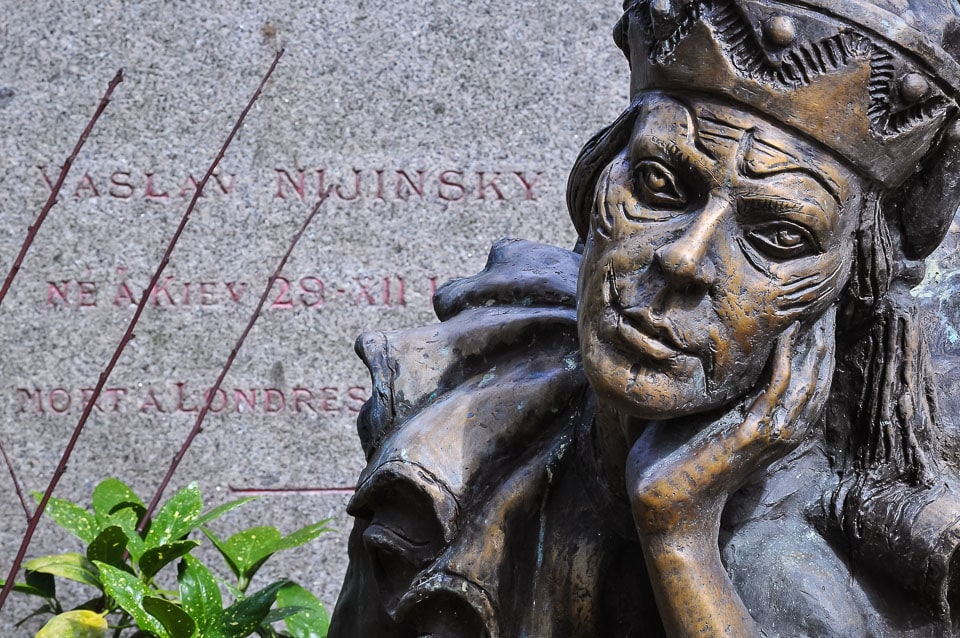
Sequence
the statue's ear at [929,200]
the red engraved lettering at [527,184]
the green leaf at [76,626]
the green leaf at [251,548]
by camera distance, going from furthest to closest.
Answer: the red engraved lettering at [527,184]
the green leaf at [251,548]
the green leaf at [76,626]
the statue's ear at [929,200]

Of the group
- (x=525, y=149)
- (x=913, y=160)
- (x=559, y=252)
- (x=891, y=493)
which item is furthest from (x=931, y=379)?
(x=525, y=149)

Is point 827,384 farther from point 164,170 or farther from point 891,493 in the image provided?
point 164,170

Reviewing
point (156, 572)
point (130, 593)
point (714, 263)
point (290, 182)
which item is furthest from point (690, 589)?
point (290, 182)

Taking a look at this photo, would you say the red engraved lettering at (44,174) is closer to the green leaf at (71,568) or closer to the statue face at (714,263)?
the green leaf at (71,568)

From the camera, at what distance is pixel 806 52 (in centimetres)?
108

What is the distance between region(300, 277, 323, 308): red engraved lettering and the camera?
3361 millimetres

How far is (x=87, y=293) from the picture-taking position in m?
3.32

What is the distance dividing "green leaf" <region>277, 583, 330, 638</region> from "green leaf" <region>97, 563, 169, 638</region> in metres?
0.27

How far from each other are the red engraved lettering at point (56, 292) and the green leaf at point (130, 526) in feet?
3.94

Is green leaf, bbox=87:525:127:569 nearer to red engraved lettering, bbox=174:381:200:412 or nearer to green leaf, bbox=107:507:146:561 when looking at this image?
green leaf, bbox=107:507:146:561

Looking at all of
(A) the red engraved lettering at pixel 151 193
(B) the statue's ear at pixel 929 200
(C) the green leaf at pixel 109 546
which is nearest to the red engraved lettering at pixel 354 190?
(A) the red engraved lettering at pixel 151 193

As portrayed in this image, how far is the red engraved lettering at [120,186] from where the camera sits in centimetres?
332

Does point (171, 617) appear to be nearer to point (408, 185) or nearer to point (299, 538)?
point (299, 538)

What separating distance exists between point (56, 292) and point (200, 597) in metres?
1.66
